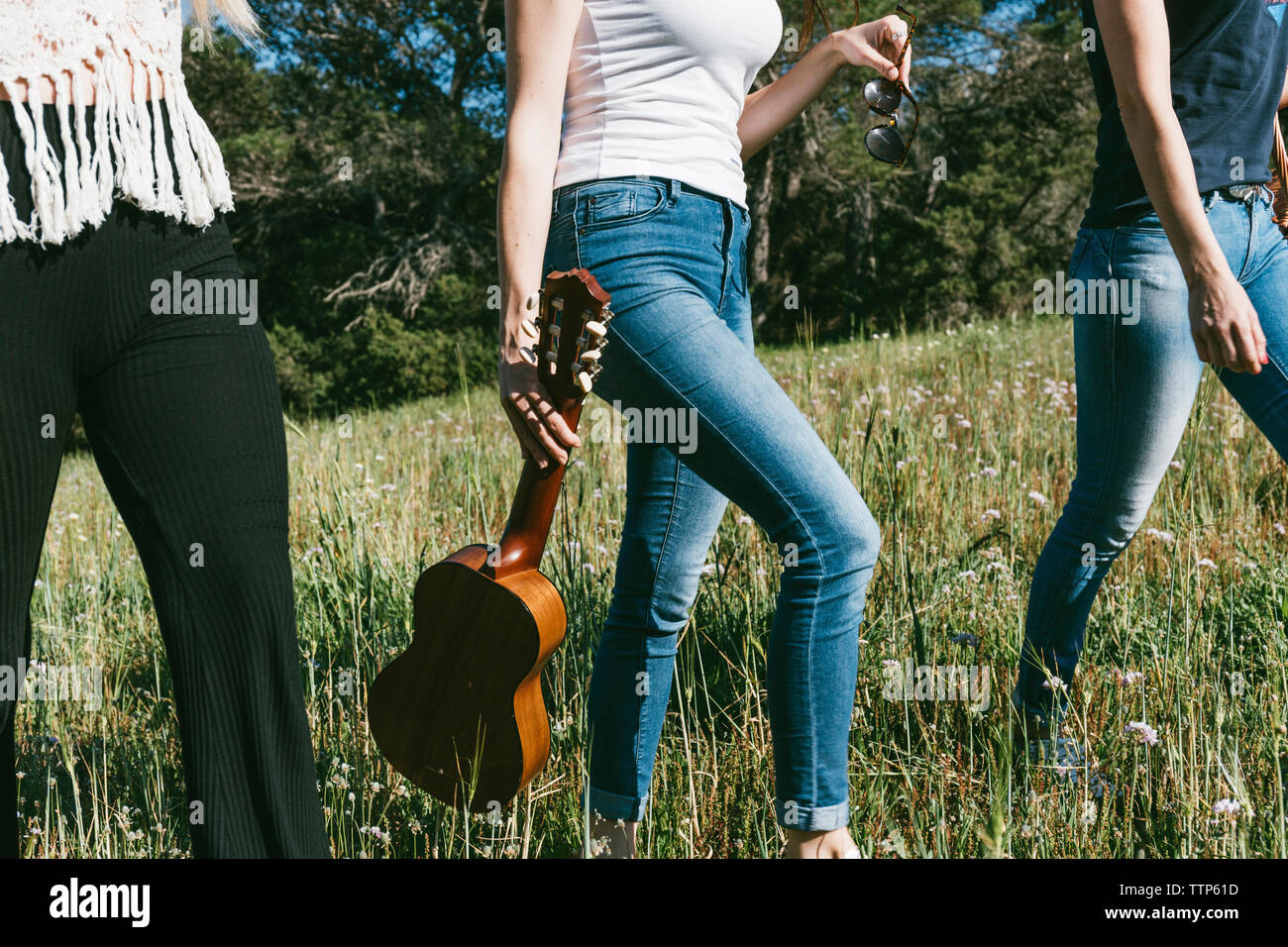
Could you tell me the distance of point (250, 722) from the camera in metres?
1.30

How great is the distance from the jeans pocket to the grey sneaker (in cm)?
131

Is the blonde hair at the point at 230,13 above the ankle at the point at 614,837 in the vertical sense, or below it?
above

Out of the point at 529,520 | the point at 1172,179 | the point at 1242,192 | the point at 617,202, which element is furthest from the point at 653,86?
the point at 1242,192

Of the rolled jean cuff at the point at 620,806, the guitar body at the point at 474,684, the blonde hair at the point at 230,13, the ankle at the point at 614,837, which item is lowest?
the ankle at the point at 614,837

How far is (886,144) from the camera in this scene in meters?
2.16

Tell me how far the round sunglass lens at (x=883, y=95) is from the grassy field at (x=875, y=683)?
29.0 inches

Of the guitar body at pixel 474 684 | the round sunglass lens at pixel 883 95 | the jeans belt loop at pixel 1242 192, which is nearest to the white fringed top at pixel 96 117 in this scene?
the guitar body at pixel 474 684

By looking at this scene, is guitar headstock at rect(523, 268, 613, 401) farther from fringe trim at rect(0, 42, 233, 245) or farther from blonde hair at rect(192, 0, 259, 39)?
blonde hair at rect(192, 0, 259, 39)

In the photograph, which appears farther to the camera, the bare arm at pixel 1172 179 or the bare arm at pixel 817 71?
the bare arm at pixel 817 71

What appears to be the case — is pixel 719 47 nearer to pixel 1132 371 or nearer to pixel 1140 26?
pixel 1140 26

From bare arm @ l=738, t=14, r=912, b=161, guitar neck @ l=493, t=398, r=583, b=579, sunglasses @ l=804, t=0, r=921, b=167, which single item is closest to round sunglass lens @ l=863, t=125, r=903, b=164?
sunglasses @ l=804, t=0, r=921, b=167

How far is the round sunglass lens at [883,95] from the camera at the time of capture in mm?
2086

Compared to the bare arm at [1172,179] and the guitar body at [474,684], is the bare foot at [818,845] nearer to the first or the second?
the guitar body at [474,684]

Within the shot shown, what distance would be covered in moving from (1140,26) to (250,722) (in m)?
1.82
